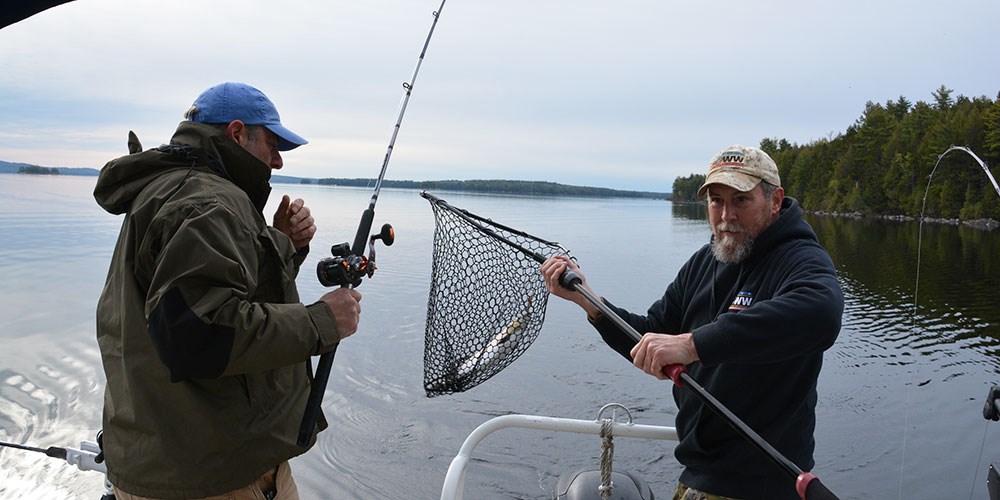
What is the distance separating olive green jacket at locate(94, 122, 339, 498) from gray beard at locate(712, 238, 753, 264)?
132cm

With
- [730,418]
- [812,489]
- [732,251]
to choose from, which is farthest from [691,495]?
[732,251]

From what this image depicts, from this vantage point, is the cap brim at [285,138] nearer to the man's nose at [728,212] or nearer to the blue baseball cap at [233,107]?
the blue baseball cap at [233,107]

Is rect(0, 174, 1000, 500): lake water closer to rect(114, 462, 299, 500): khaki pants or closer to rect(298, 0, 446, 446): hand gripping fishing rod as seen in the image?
rect(298, 0, 446, 446): hand gripping fishing rod

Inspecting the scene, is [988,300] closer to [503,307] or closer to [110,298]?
[503,307]

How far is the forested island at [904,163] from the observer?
36688 mm

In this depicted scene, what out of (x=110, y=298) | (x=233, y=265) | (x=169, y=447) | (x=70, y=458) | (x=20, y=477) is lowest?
(x=20, y=477)

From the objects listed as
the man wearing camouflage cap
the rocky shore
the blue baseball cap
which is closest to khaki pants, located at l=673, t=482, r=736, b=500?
the man wearing camouflage cap

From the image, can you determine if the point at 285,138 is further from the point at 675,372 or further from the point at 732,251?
the point at 732,251

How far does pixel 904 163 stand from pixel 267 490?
47.2 meters

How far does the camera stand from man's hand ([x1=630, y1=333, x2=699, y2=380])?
195 cm

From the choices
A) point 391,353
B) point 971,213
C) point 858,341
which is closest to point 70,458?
point 391,353

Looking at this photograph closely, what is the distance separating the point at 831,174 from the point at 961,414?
64510 millimetres

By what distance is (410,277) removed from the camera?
1538 centimetres

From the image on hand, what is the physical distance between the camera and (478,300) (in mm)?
3125
